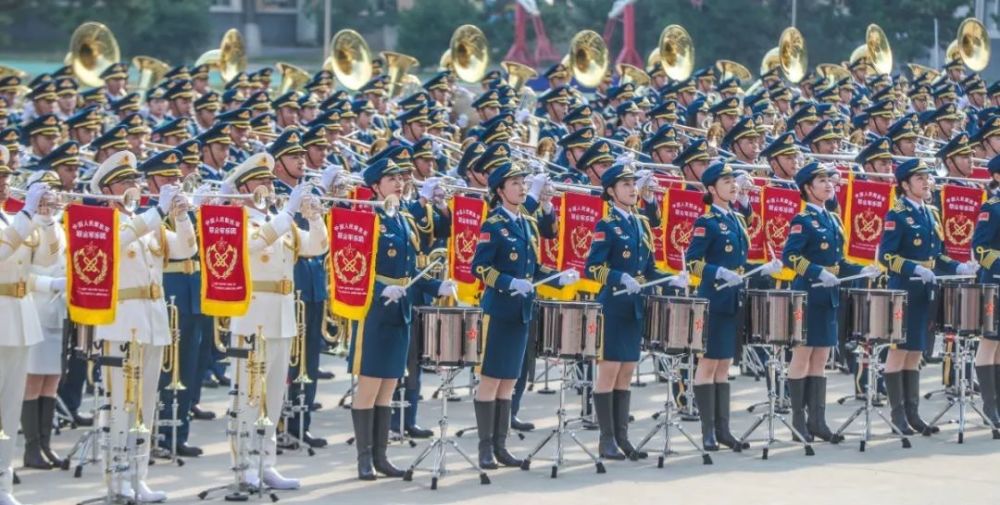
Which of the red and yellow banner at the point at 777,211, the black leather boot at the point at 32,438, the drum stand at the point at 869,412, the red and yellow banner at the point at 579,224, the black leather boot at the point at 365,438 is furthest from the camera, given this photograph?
the red and yellow banner at the point at 777,211

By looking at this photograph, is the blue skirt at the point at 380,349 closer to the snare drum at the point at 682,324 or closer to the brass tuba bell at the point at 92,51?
the snare drum at the point at 682,324

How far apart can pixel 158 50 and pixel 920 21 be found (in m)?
16.0

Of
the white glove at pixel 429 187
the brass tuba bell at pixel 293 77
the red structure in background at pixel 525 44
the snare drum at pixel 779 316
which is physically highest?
the red structure in background at pixel 525 44

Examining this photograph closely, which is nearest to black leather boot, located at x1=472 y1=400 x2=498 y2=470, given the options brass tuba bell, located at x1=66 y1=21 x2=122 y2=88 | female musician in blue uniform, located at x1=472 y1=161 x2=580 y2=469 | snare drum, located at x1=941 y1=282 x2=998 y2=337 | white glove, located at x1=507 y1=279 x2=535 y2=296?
female musician in blue uniform, located at x1=472 y1=161 x2=580 y2=469

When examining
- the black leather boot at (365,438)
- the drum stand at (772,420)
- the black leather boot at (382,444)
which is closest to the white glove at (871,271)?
the drum stand at (772,420)

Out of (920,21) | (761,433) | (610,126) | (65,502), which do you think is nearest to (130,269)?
(65,502)

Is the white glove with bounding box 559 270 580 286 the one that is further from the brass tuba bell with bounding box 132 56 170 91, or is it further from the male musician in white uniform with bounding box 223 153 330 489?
the brass tuba bell with bounding box 132 56 170 91

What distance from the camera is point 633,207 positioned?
14.3 metres

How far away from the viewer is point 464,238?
50.5 feet

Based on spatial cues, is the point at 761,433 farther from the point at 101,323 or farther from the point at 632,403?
the point at 101,323

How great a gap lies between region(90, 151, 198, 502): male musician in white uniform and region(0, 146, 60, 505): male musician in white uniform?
0.44 m

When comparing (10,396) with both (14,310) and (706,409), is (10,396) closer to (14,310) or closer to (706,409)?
(14,310)

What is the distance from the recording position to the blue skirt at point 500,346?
45.0ft

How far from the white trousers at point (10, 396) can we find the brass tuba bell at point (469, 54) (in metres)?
15.5
